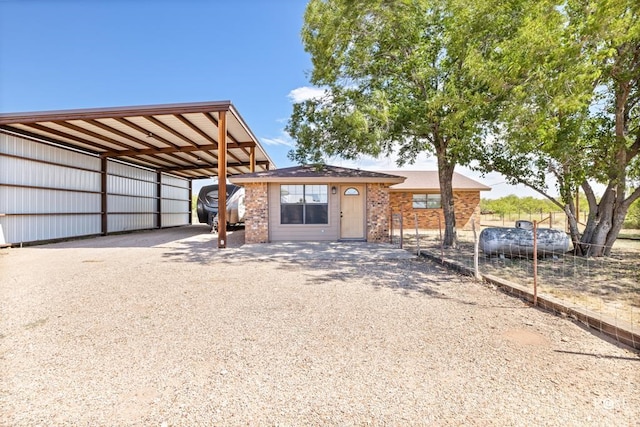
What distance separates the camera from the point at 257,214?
10984 mm

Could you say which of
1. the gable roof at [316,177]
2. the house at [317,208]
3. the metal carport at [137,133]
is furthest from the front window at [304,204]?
the metal carport at [137,133]

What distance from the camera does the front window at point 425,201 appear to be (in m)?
17.5

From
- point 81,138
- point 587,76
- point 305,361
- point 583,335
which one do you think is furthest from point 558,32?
point 81,138

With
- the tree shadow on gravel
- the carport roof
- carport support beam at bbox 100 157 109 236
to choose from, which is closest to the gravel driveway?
the tree shadow on gravel

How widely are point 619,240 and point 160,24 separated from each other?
16.7 metres

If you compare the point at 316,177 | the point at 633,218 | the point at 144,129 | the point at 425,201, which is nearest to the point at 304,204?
the point at 316,177

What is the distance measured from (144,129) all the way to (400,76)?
9741 mm

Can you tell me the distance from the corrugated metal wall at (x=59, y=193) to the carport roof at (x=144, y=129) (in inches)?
23.1

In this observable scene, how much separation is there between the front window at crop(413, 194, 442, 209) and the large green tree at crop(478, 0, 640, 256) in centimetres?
871

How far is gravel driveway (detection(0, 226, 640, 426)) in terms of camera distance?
210 centimetres

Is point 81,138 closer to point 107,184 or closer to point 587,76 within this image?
point 107,184

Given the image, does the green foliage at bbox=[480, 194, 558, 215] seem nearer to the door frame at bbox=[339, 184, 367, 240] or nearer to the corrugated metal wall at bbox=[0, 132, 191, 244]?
the door frame at bbox=[339, 184, 367, 240]

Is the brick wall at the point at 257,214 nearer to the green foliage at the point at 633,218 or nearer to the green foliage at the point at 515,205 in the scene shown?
the green foliage at the point at 633,218

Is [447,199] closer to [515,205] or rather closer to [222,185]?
[222,185]
